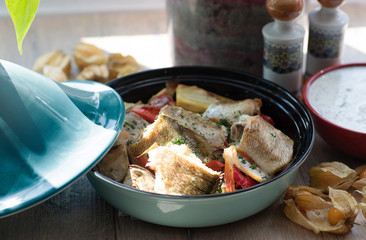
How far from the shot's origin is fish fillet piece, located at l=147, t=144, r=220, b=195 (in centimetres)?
94

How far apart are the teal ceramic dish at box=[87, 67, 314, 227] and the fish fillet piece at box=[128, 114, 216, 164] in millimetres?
123

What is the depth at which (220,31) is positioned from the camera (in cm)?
139

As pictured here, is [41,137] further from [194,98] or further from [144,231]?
[194,98]

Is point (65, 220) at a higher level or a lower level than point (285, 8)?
lower

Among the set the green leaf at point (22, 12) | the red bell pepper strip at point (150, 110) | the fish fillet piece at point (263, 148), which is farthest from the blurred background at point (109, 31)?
the green leaf at point (22, 12)

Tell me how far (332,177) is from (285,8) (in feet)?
1.37

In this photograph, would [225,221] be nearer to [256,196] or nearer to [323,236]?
[256,196]

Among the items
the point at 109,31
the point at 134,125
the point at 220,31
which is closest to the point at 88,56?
the point at 109,31

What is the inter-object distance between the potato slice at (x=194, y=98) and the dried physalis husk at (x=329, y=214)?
1.08 ft

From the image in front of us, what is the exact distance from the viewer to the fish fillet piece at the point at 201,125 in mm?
1076

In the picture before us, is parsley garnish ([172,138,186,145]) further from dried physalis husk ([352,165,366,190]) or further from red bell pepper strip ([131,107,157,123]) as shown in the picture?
dried physalis husk ([352,165,366,190])

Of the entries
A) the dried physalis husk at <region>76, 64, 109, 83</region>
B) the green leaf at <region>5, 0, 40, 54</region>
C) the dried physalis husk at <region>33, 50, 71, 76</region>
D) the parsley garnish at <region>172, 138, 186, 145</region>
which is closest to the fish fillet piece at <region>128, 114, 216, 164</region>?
the parsley garnish at <region>172, 138, 186, 145</region>

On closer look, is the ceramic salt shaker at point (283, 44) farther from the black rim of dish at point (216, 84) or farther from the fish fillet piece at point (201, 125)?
the fish fillet piece at point (201, 125)

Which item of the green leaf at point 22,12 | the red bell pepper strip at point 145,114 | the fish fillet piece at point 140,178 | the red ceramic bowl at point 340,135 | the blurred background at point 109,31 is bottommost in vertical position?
the blurred background at point 109,31
